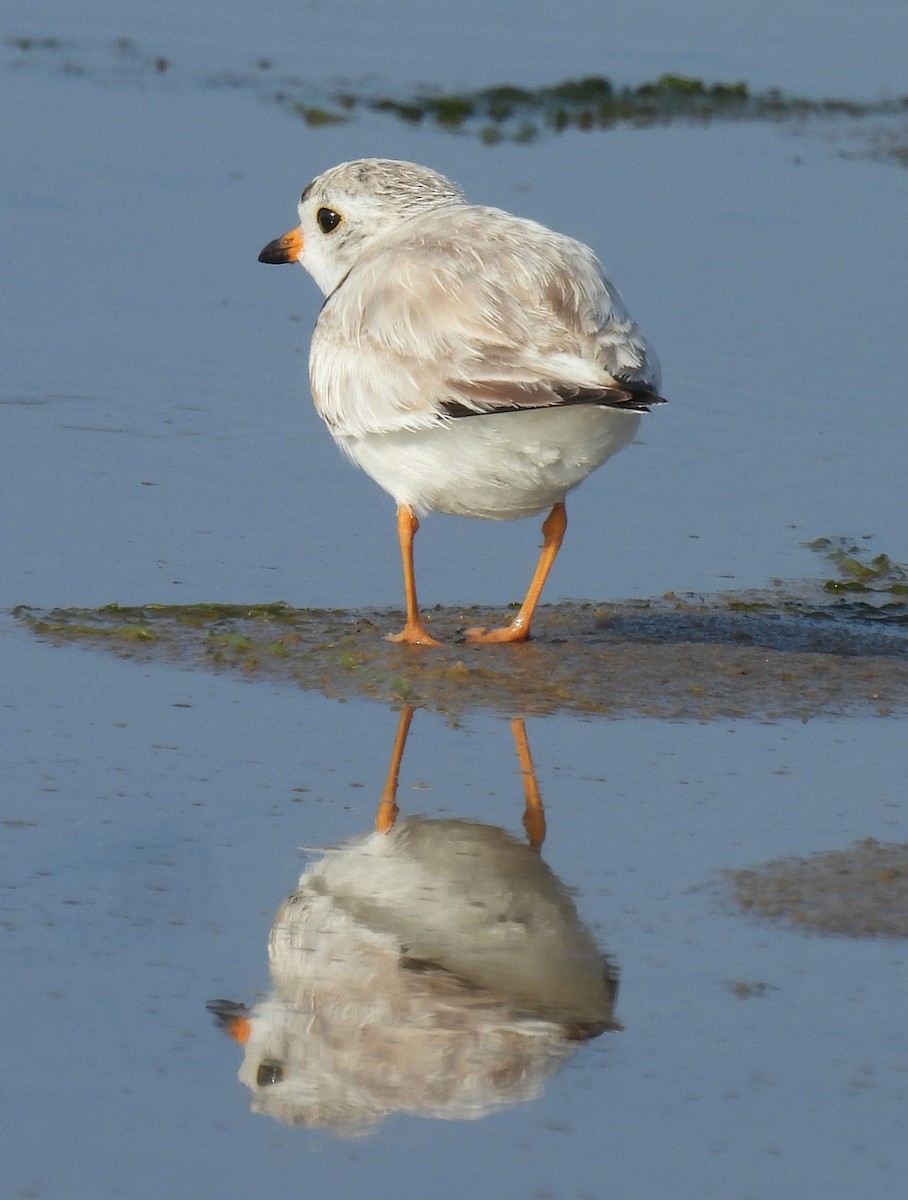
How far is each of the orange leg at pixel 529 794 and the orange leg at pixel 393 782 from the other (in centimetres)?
31

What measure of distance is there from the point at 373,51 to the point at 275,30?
0.98 m

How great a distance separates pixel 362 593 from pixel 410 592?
545 millimetres

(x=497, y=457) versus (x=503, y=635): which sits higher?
(x=497, y=457)

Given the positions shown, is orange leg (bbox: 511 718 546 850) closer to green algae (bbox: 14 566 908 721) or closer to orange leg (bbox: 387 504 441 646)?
green algae (bbox: 14 566 908 721)

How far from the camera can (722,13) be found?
56.2 ft

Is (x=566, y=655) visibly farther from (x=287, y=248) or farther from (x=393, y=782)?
(x=287, y=248)

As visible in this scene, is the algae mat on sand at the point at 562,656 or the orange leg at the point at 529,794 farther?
the algae mat on sand at the point at 562,656

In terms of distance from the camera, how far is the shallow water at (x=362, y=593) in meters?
3.64

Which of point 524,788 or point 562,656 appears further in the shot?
point 562,656

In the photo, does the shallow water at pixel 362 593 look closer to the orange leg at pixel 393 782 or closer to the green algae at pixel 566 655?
the orange leg at pixel 393 782

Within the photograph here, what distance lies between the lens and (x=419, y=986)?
4074 mm

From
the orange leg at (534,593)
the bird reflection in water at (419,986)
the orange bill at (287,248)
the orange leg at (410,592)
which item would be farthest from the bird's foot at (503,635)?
the orange bill at (287,248)

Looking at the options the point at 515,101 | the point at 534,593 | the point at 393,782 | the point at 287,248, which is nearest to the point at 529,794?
the point at 393,782

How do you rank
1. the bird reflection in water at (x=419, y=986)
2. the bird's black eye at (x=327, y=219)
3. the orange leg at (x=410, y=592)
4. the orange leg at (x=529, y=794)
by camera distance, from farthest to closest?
the bird's black eye at (x=327, y=219)
the orange leg at (x=410, y=592)
the orange leg at (x=529, y=794)
the bird reflection in water at (x=419, y=986)
